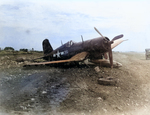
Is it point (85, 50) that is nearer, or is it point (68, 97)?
point (68, 97)

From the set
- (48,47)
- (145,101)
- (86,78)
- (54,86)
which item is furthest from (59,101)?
(48,47)

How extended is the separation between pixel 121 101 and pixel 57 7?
2.45 meters

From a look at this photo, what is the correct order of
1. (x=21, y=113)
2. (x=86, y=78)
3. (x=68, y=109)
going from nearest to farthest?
1. (x=21, y=113)
2. (x=68, y=109)
3. (x=86, y=78)

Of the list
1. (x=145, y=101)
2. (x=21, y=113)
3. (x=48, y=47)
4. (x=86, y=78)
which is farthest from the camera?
(x=48, y=47)

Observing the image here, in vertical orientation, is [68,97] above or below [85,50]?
below

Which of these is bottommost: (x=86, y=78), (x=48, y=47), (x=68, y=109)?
(x=68, y=109)

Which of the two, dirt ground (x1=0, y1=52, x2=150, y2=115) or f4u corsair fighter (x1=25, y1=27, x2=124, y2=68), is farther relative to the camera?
f4u corsair fighter (x1=25, y1=27, x2=124, y2=68)

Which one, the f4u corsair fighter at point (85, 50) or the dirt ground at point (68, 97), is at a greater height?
the f4u corsair fighter at point (85, 50)

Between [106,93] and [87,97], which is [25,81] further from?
[106,93]

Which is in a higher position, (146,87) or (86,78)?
(86,78)

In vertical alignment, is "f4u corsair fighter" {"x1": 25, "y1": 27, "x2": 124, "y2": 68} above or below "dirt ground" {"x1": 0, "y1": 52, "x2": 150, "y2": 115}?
above

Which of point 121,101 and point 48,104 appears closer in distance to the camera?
point 48,104

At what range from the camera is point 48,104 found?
1885mm

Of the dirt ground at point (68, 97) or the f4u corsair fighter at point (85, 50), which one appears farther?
the f4u corsair fighter at point (85, 50)
